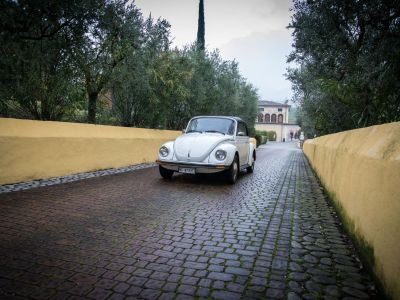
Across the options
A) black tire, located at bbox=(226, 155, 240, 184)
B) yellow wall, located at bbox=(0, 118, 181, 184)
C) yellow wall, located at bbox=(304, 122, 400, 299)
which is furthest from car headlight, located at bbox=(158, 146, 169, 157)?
yellow wall, located at bbox=(304, 122, 400, 299)

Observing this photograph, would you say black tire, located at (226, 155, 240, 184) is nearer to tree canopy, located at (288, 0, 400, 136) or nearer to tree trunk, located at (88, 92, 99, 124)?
tree canopy, located at (288, 0, 400, 136)

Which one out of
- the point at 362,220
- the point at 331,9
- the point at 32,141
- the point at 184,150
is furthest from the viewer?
the point at 331,9

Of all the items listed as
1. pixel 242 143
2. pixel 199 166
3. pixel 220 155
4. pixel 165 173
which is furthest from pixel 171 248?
pixel 242 143

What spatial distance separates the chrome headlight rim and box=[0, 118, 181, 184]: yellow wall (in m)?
3.91

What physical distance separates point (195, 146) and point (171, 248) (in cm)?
424

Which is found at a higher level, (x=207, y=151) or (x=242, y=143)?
(x=242, y=143)

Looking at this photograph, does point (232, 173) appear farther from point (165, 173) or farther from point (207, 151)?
point (165, 173)

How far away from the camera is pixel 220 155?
711 centimetres

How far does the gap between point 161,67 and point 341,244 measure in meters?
10.2

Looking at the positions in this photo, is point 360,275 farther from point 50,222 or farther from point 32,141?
point 32,141

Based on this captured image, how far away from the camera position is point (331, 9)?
7.83m

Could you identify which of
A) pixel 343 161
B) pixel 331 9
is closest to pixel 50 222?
pixel 343 161

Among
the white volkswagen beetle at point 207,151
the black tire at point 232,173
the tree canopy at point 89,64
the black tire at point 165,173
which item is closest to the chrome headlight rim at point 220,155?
the white volkswagen beetle at point 207,151

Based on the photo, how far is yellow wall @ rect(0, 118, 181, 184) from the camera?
20.5 feet
